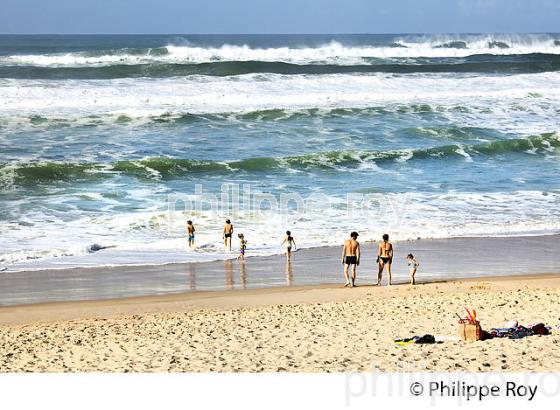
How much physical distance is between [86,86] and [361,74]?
1496 centimetres

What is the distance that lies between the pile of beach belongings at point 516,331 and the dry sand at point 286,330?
0.28 metres

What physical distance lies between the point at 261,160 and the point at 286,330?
49.1 ft

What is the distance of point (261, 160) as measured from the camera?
25484mm

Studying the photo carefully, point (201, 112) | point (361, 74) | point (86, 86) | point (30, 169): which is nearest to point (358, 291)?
point (30, 169)

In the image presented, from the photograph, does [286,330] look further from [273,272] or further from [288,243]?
[288,243]

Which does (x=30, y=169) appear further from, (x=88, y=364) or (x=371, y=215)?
(x=88, y=364)

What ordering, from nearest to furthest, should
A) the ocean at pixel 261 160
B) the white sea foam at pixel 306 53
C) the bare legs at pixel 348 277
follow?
the bare legs at pixel 348 277, the ocean at pixel 261 160, the white sea foam at pixel 306 53

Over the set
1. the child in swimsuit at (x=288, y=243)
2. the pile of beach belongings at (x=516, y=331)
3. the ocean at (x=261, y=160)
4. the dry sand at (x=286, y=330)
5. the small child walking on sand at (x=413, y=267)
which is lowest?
the dry sand at (x=286, y=330)

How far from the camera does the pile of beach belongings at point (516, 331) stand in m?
9.72

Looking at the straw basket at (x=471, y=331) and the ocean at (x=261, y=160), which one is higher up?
the ocean at (x=261, y=160)

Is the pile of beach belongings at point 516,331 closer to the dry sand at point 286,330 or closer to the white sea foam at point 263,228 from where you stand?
the dry sand at point 286,330

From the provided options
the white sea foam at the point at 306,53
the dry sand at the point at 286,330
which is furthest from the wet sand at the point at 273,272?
the white sea foam at the point at 306,53

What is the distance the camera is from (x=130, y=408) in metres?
6.54

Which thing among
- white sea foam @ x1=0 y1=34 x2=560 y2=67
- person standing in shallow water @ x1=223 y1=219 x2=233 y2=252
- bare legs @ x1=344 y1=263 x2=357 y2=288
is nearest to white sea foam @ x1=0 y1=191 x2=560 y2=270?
person standing in shallow water @ x1=223 y1=219 x2=233 y2=252
